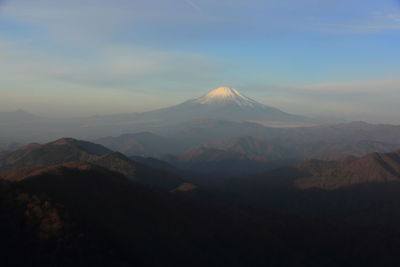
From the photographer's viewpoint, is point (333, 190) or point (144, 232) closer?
point (144, 232)

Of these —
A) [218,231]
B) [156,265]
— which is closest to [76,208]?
[156,265]

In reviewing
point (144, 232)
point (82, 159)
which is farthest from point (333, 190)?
point (144, 232)

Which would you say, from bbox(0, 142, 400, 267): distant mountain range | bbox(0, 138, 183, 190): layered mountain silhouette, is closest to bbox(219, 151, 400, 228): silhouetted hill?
bbox(0, 138, 183, 190): layered mountain silhouette

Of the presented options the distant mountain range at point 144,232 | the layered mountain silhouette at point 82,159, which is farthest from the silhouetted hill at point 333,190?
the distant mountain range at point 144,232

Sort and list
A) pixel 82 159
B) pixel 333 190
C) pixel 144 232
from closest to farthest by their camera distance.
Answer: pixel 144 232
pixel 333 190
pixel 82 159

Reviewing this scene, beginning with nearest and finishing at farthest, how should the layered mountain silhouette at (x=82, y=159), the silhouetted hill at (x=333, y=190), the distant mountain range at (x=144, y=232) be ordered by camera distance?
the distant mountain range at (x=144, y=232) → the silhouetted hill at (x=333, y=190) → the layered mountain silhouette at (x=82, y=159)

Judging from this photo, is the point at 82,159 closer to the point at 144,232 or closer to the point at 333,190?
Answer: the point at 333,190

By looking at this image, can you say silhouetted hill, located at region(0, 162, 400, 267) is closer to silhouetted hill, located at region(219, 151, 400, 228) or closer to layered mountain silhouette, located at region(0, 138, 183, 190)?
silhouetted hill, located at region(219, 151, 400, 228)

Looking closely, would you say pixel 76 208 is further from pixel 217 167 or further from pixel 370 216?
pixel 217 167

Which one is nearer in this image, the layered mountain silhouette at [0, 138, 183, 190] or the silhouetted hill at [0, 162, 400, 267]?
the silhouetted hill at [0, 162, 400, 267]

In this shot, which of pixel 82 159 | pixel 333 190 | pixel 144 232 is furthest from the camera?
pixel 82 159

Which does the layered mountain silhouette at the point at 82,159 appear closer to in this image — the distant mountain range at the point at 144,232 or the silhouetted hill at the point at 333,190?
the silhouetted hill at the point at 333,190

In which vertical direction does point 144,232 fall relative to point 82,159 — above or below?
above
